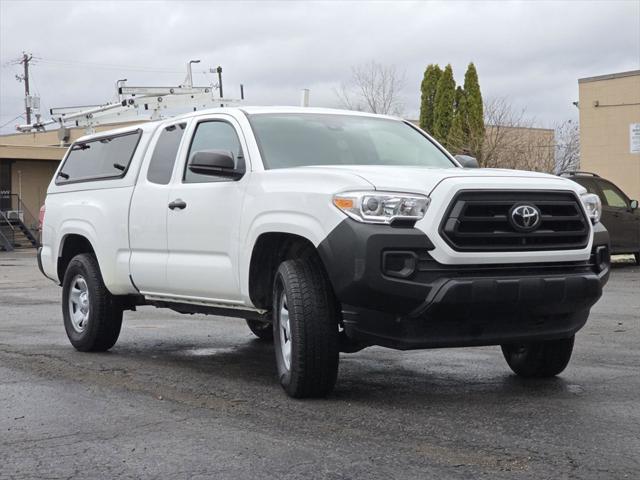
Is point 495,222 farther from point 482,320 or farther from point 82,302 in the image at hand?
point 82,302

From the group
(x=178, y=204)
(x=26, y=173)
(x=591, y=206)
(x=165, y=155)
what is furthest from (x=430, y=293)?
(x=26, y=173)

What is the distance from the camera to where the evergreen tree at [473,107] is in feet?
105

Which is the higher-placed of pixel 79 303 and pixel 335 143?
pixel 335 143

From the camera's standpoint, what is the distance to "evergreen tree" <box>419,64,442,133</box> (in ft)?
113

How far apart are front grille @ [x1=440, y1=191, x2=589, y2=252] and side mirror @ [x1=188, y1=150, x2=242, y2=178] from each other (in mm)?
1775

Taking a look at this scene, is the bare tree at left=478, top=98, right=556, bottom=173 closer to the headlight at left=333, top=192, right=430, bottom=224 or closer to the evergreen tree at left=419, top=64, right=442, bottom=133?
the evergreen tree at left=419, top=64, right=442, bottom=133

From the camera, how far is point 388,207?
18.2ft

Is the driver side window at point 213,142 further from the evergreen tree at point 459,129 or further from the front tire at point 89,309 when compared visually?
the evergreen tree at point 459,129

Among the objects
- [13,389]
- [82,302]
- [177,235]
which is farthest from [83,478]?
[82,302]

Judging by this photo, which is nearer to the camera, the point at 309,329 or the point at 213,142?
the point at 309,329

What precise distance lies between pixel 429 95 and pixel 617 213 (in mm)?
17567

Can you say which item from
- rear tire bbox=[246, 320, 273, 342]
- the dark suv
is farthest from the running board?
the dark suv

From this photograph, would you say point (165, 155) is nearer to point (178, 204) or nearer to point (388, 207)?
point (178, 204)

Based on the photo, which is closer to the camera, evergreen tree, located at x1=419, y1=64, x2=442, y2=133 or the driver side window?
the driver side window
